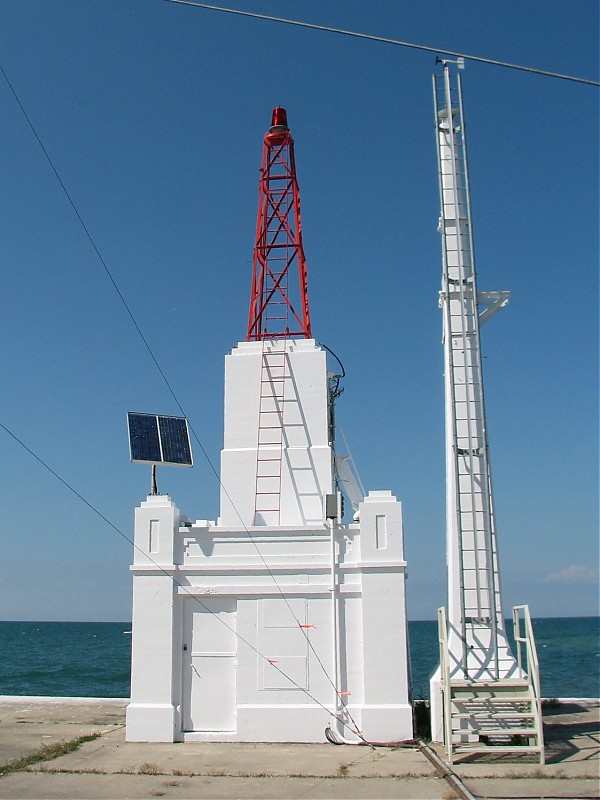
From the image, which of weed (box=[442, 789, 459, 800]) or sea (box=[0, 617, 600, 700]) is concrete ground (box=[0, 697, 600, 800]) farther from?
sea (box=[0, 617, 600, 700])

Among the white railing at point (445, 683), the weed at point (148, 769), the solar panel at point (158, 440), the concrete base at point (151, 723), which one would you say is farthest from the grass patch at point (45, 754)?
the white railing at point (445, 683)

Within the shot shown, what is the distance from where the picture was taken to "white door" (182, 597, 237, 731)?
16.8 m

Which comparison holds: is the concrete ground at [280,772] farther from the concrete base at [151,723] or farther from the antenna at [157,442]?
the antenna at [157,442]

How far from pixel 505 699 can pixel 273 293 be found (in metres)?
11.0

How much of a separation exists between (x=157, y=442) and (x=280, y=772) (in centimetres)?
787

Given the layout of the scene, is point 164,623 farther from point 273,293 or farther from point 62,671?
point 62,671

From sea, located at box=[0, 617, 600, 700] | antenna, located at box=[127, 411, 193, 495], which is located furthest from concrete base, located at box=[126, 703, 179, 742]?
sea, located at box=[0, 617, 600, 700]

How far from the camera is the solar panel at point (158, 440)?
18.5m

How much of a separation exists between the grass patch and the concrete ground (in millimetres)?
81

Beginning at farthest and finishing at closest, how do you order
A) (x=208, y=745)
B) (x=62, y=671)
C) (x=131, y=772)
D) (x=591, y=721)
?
(x=62, y=671) → (x=591, y=721) → (x=208, y=745) → (x=131, y=772)

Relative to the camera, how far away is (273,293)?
2095 centimetres

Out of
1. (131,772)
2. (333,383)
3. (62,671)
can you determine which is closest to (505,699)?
(131,772)

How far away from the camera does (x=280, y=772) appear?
1369 cm

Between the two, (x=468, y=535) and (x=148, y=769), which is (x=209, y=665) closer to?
(x=148, y=769)
